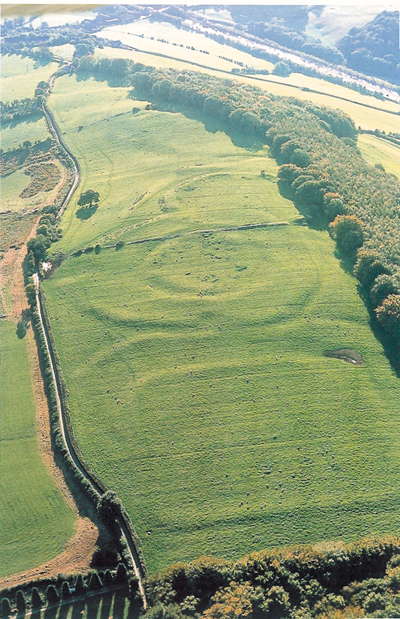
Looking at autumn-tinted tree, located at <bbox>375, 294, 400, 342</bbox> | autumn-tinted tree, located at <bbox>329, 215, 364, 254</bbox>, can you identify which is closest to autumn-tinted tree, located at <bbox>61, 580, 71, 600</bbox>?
autumn-tinted tree, located at <bbox>375, 294, 400, 342</bbox>

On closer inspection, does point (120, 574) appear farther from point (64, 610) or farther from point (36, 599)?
point (36, 599)

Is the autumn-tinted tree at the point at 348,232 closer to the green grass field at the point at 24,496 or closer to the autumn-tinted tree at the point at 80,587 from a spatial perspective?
the green grass field at the point at 24,496

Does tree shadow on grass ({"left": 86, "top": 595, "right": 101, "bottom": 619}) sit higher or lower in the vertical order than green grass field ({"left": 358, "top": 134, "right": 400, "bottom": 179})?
lower

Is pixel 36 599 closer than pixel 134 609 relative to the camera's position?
No

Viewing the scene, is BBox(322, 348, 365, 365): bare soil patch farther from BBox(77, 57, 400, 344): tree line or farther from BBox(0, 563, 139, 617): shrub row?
BBox(0, 563, 139, 617): shrub row

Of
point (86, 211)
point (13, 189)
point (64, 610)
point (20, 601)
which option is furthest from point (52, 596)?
point (13, 189)

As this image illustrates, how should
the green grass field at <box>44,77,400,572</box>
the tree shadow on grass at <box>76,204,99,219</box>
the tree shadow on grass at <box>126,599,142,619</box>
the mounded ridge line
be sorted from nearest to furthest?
the tree shadow on grass at <box>126,599,142,619</box>
the mounded ridge line
the green grass field at <box>44,77,400,572</box>
the tree shadow on grass at <box>76,204,99,219</box>

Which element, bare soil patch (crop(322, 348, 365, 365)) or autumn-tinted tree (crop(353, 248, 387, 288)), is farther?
autumn-tinted tree (crop(353, 248, 387, 288))

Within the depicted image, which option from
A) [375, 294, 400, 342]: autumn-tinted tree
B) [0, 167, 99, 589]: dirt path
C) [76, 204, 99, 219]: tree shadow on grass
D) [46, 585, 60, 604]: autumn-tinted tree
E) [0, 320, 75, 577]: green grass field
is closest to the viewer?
[46, 585, 60, 604]: autumn-tinted tree
